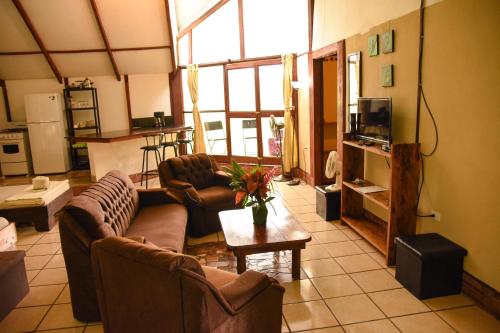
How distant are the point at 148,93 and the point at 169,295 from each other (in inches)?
297

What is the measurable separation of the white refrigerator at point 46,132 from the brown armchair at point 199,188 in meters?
4.79

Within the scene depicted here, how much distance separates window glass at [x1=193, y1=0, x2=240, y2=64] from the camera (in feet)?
25.0

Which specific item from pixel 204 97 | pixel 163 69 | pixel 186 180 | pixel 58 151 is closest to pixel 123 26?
pixel 163 69

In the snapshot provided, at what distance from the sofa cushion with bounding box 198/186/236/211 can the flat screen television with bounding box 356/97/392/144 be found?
63.7 inches

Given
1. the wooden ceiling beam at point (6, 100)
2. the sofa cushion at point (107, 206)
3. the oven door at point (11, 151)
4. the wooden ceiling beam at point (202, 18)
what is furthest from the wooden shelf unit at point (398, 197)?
the wooden ceiling beam at point (6, 100)

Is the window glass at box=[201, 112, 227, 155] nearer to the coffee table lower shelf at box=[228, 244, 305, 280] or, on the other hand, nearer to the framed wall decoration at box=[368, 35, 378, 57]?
the framed wall decoration at box=[368, 35, 378, 57]

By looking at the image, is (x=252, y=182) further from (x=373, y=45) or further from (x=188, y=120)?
(x=188, y=120)

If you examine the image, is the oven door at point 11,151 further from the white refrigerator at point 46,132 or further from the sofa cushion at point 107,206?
the sofa cushion at point 107,206

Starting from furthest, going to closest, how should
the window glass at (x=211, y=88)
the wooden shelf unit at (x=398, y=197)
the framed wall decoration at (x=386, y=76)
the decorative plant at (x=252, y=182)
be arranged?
the window glass at (x=211, y=88)
the framed wall decoration at (x=386, y=76)
the wooden shelf unit at (x=398, y=197)
the decorative plant at (x=252, y=182)

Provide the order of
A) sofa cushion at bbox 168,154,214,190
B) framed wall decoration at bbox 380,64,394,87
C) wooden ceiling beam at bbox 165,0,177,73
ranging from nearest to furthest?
framed wall decoration at bbox 380,64,394,87 → sofa cushion at bbox 168,154,214,190 → wooden ceiling beam at bbox 165,0,177,73

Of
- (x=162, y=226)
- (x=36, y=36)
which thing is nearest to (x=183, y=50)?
(x=36, y=36)

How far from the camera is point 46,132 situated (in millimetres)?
8078

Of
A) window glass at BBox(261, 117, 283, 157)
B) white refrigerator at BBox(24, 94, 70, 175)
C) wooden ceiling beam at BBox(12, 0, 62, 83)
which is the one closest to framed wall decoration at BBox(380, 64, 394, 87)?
window glass at BBox(261, 117, 283, 157)

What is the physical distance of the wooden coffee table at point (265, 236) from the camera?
2.90m
